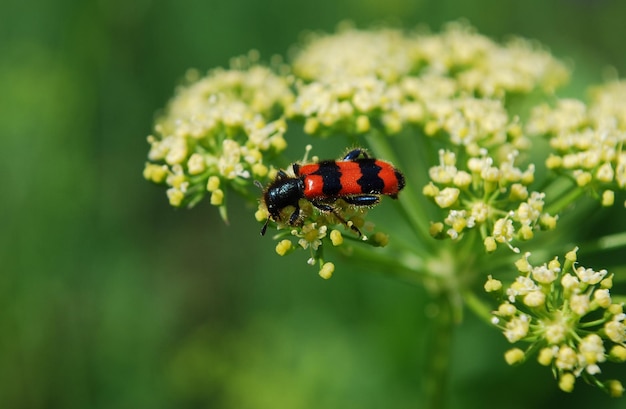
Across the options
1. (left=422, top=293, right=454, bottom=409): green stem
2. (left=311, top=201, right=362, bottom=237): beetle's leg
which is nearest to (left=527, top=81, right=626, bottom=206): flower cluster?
(left=422, top=293, right=454, bottom=409): green stem

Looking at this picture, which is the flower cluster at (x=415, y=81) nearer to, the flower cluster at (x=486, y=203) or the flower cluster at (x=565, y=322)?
the flower cluster at (x=486, y=203)

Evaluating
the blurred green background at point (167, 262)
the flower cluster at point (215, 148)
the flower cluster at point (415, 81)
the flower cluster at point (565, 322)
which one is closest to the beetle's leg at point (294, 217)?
the flower cluster at point (215, 148)

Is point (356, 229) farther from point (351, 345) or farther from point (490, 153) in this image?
point (351, 345)

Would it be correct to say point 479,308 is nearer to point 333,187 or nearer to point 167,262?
point 333,187

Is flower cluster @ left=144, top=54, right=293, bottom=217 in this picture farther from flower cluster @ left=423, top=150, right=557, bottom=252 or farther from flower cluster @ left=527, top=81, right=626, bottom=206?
flower cluster @ left=527, top=81, right=626, bottom=206

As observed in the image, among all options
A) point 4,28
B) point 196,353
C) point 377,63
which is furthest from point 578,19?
point 4,28

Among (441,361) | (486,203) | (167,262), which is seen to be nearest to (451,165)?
(486,203)
